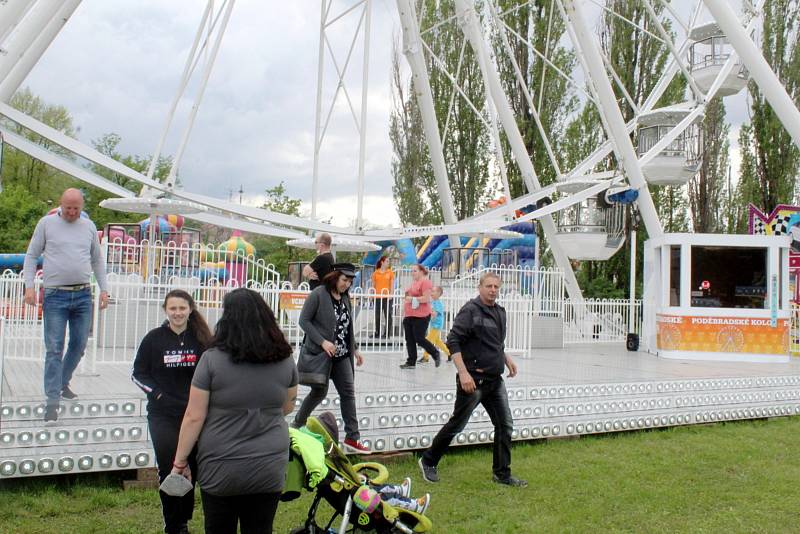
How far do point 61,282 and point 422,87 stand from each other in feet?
46.1

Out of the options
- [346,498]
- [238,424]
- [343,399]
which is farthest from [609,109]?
[238,424]

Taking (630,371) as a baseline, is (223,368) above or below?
above

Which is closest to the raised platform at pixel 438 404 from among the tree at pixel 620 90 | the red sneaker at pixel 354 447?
the red sneaker at pixel 354 447

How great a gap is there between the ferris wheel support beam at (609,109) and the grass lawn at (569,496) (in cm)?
940

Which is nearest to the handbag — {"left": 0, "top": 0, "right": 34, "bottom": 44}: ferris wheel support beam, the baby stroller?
the baby stroller

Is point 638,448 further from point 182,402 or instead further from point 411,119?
point 411,119

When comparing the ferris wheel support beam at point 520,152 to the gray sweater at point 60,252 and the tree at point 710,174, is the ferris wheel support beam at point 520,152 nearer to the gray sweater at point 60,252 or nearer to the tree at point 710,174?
the gray sweater at point 60,252

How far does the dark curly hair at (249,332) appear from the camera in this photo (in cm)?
358

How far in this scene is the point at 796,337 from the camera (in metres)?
18.4

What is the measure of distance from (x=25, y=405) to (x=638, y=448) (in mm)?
6163

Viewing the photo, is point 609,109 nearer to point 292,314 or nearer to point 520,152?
point 520,152

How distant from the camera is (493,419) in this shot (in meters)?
6.82

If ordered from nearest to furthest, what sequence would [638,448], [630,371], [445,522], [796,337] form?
[445,522], [638,448], [630,371], [796,337]

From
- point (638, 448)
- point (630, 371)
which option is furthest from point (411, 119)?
point (638, 448)
